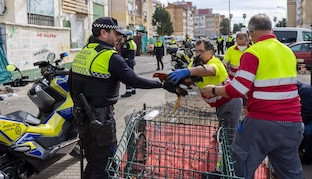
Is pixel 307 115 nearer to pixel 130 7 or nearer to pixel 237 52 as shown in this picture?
pixel 237 52

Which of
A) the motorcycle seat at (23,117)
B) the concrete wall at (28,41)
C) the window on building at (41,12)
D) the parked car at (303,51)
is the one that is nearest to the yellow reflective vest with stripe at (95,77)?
the motorcycle seat at (23,117)

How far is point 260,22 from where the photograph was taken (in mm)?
2928

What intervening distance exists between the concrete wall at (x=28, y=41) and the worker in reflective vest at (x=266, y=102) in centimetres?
1090

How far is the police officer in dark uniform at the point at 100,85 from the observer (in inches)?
122

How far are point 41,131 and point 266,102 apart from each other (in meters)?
2.50

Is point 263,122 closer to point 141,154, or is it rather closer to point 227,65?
point 141,154

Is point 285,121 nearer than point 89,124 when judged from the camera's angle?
Yes

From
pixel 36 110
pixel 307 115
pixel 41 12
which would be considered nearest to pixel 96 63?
pixel 307 115

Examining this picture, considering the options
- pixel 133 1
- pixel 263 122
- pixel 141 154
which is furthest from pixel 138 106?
pixel 133 1

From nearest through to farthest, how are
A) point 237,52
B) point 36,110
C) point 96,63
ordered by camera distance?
point 96,63
point 237,52
point 36,110

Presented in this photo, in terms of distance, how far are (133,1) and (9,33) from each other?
2818cm

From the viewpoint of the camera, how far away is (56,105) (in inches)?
173

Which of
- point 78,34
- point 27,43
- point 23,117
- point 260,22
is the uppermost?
point 78,34

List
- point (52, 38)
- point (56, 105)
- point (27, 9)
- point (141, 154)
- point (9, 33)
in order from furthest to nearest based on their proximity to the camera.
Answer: point (52, 38)
point (27, 9)
point (9, 33)
point (56, 105)
point (141, 154)
